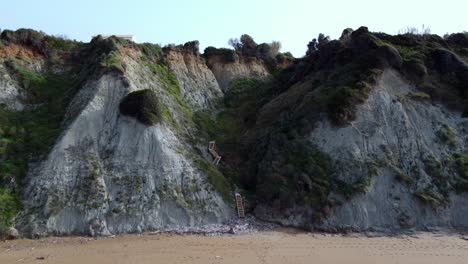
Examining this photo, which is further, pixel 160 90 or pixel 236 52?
pixel 236 52

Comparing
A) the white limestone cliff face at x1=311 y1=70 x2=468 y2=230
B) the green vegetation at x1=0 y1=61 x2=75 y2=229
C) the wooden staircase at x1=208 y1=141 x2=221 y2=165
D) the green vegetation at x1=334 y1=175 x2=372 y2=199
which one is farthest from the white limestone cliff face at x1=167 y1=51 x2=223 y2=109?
the green vegetation at x1=334 y1=175 x2=372 y2=199

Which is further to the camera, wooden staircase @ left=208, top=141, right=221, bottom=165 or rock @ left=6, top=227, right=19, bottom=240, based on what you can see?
wooden staircase @ left=208, top=141, right=221, bottom=165

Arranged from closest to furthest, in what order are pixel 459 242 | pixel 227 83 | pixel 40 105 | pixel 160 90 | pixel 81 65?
pixel 459 242 → pixel 40 105 → pixel 160 90 → pixel 81 65 → pixel 227 83

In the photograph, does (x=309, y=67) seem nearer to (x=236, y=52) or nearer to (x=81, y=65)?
(x=236, y=52)

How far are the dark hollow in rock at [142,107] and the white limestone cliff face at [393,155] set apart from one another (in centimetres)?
957

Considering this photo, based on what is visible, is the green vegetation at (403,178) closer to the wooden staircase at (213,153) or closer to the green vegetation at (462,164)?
the green vegetation at (462,164)

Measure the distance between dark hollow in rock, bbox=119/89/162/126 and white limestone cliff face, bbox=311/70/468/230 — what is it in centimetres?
957

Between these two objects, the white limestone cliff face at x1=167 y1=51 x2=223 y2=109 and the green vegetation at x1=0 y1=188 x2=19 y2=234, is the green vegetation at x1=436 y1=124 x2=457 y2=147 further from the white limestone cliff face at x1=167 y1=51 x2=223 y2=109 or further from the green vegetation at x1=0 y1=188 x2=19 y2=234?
the green vegetation at x1=0 y1=188 x2=19 y2=234

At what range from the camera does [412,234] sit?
24.3 metres

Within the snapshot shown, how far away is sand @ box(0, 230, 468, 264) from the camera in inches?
793

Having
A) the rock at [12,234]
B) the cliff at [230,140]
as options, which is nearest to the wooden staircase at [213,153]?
the cliff at [230,140]

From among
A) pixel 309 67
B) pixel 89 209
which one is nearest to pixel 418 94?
pixel 309 67

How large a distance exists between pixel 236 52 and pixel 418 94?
734 inches

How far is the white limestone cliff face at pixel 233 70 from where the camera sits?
42812 mm
